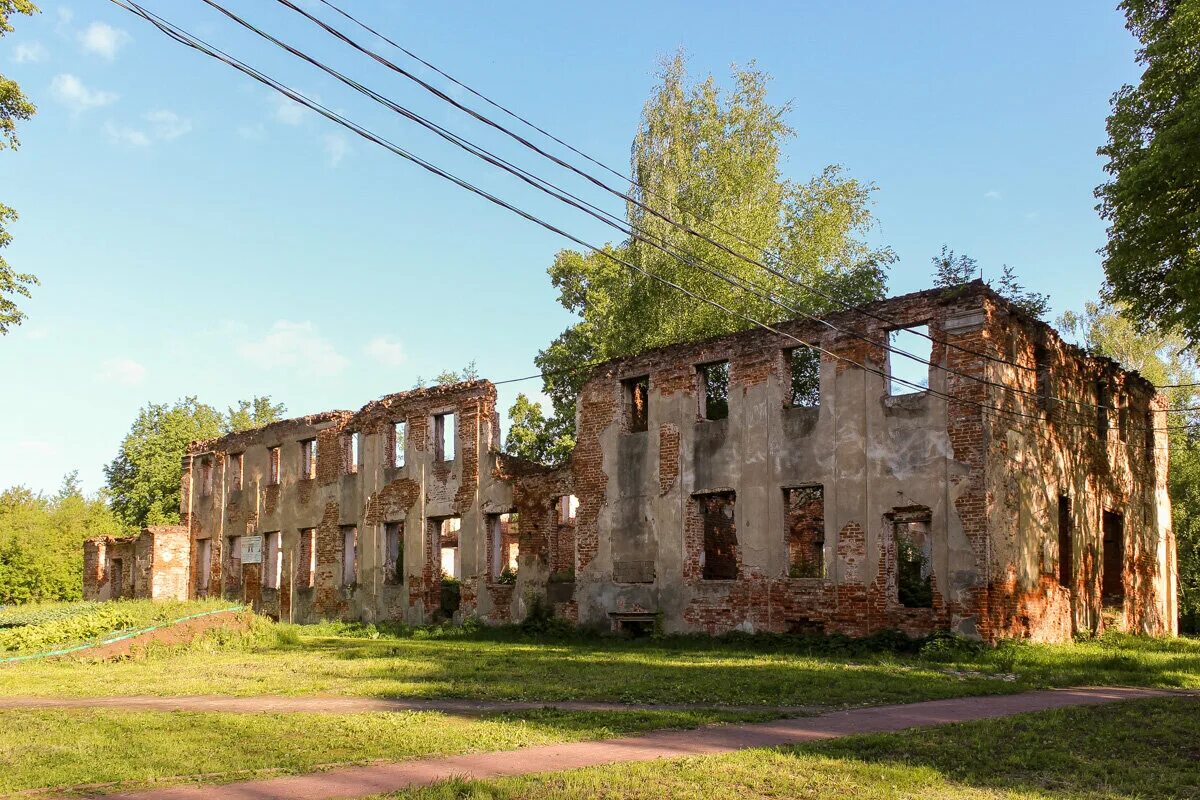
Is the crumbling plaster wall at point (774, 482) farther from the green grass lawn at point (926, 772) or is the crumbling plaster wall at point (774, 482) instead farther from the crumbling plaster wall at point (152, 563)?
the crumbling plaster wall at point (152, 563)

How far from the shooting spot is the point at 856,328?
1994cm

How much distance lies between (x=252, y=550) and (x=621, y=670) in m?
21.3

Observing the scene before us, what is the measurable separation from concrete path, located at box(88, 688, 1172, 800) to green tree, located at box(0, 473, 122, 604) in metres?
40.1

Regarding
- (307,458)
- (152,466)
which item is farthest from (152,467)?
(307,458)

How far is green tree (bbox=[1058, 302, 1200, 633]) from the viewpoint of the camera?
107ft

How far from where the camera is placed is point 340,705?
11812 millimetres

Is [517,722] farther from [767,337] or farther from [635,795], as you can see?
[767,337]

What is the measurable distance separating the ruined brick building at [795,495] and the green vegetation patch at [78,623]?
682 centimetres

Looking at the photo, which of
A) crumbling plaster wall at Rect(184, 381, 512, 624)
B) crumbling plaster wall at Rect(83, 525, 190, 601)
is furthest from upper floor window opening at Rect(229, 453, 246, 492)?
crumbling plaster wall at Rect(83, 525, 190, 601)

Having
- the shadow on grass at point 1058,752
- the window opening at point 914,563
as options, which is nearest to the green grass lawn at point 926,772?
the shadow on grass at point 1058,752

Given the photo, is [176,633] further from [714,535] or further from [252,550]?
[252,550]

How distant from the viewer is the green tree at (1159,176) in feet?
53.8

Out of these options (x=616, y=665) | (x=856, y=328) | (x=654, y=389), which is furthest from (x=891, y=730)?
(x=654, y=389)

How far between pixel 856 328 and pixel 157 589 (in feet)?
87.2
